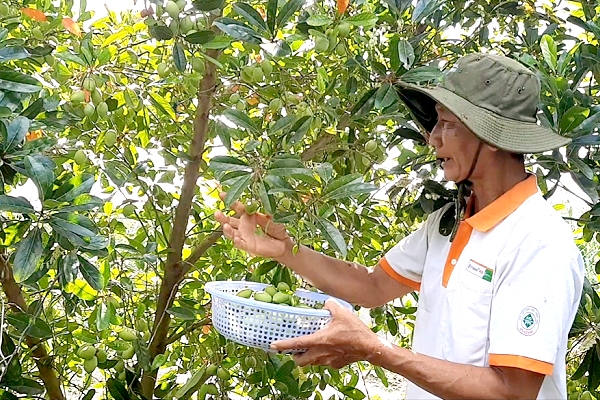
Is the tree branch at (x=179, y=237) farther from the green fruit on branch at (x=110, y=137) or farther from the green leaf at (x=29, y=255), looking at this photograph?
the green leaf at (x=29, y=255)

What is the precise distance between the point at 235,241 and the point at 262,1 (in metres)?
0.62

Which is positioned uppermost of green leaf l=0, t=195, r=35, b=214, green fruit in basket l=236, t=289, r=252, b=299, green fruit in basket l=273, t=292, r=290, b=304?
green leaf l=0, t=195, r=35, b=214

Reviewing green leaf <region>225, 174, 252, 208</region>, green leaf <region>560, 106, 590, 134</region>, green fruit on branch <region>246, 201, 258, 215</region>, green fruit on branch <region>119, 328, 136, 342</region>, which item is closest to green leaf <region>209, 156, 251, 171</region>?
green leaf <region>225, 174, 252, 208</region>

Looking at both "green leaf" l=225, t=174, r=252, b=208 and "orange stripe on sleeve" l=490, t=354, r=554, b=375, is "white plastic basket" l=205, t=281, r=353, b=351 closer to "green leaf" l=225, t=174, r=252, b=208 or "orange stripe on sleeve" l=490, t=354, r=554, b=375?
"green leaf" l=225, t=174, r=252, b=208

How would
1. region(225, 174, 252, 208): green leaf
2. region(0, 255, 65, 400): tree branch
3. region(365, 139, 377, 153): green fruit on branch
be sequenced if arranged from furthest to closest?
region(365, 139, 377, 153): green fruit on branch, region(0, 255, 65, 400): tree branch, region(225, 174, 252, 208): green leaf

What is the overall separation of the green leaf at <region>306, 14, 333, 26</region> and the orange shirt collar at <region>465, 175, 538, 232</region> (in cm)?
50

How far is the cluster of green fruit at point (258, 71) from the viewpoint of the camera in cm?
164

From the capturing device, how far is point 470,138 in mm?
1443

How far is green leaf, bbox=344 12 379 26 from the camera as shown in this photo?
5.11 feet

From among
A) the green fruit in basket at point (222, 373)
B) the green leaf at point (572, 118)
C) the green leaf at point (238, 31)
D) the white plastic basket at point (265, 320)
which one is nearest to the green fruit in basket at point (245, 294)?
the white plastic basket at point (265, 320)

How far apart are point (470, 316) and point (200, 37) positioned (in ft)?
2.61

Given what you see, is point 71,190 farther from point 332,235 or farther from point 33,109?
point 332,235

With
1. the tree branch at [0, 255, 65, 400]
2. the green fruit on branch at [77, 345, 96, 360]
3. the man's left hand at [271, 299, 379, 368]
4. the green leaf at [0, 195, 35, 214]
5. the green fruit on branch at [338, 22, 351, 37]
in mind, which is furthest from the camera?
the tree branch at [0, 255, 65, 400]

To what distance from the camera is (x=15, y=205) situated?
4.09 feet
